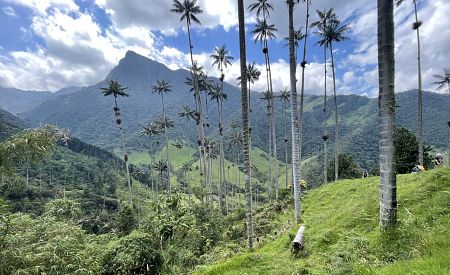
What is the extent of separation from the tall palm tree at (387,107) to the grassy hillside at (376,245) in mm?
706

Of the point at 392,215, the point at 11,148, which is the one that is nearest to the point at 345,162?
the point at 392,215

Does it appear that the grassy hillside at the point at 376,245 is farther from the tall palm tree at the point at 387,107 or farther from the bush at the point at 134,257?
the bush at the point at 134,257

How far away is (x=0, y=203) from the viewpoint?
9.09 metres

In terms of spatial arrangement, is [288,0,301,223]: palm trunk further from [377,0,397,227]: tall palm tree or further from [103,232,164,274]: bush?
[377,0,397,227]: tall palm tree

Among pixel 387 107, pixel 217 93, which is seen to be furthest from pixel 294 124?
pixel 217 93

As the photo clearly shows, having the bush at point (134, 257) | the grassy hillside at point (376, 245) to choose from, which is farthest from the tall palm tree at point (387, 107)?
the bush at point (134, 257)

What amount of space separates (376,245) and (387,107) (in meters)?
4.20

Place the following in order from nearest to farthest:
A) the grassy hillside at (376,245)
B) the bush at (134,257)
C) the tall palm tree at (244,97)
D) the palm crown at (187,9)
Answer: the grassy hillside at (376,245), the tall palm tree at (244,97), the bush at (134,257), the palm crown at (187,9)

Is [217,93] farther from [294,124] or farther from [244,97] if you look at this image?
[244,97]

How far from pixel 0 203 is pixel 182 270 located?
46.3ft

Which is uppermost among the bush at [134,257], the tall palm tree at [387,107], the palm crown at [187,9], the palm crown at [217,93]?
the palm crown at [187,9]

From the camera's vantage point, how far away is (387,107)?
32.3 feet

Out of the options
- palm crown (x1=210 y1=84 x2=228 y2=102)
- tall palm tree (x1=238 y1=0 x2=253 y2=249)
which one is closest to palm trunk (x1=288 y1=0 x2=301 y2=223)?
tall palm tree (x1=238 y1=0 x2=253 y2=249)

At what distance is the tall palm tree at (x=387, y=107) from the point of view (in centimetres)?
978
